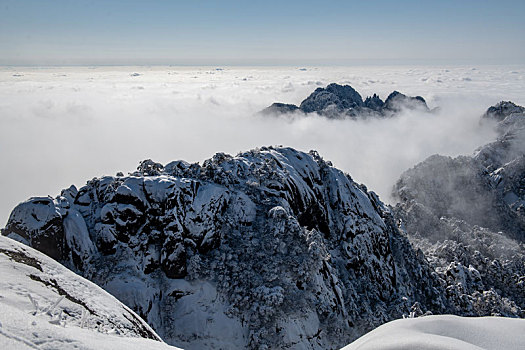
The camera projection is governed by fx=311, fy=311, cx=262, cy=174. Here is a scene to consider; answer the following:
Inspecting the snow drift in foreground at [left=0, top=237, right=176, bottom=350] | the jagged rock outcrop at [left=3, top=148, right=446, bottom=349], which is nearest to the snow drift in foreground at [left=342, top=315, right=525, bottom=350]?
the snow drift in foreground at [left=0, top=237, right=176, bottom=350]

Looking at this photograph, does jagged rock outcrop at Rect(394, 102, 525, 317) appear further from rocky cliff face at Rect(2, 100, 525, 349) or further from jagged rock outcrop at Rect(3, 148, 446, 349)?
A: jagged rock outcrop at Rect(3, 148, 446, 349)

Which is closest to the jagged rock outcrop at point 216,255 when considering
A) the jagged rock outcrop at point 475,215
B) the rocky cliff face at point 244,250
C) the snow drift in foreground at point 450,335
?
the rocky cliff face at point 244,250

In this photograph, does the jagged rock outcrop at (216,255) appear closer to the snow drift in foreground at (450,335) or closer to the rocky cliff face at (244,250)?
the rocky cliff face at (244,250)

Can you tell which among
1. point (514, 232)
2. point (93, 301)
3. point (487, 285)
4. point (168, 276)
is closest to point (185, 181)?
point (168, 276)

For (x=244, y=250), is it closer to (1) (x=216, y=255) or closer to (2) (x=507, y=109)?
(1) (x=216, y=255)

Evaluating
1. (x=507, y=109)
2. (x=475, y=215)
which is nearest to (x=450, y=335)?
(x=475, y=215)

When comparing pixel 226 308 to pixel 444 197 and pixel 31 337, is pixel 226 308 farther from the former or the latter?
pixel 444 197
